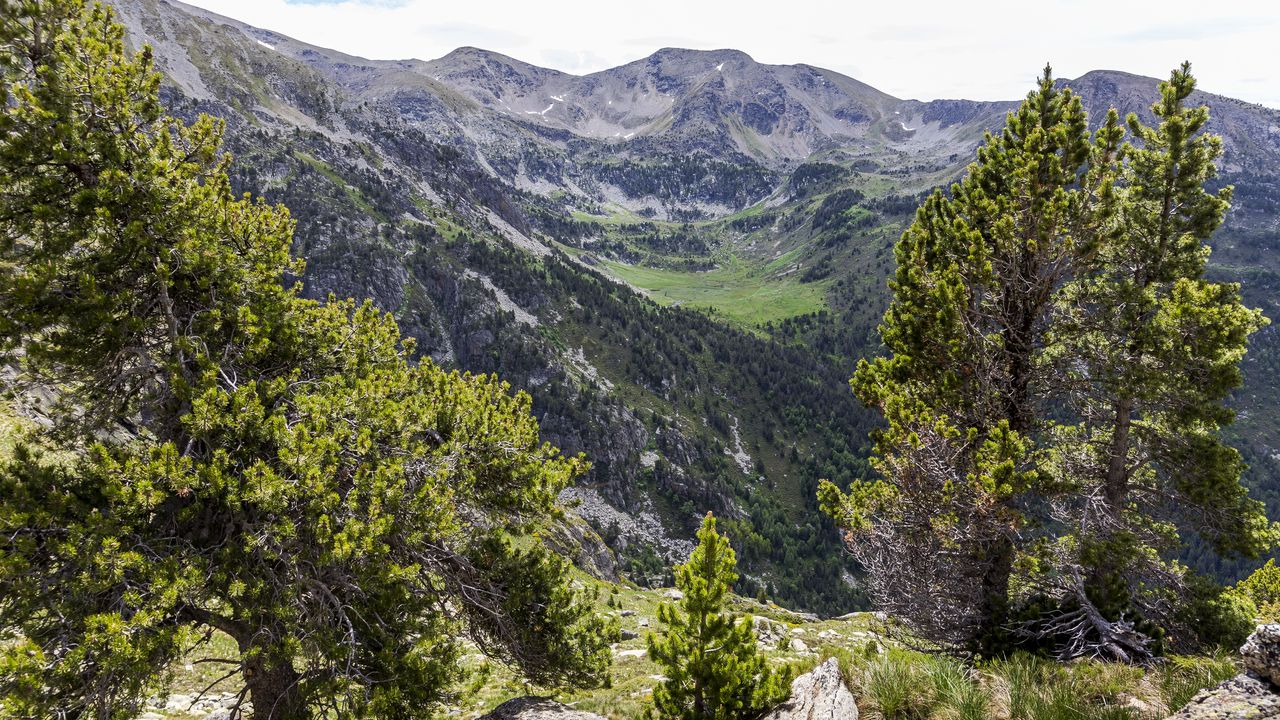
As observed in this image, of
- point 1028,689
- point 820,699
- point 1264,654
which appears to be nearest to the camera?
point 1264,654

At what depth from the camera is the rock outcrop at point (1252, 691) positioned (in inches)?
219

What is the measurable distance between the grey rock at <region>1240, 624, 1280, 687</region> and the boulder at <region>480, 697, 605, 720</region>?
10623 mm

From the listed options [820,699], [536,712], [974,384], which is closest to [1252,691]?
[820,699]

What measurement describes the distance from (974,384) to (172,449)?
15.8 m

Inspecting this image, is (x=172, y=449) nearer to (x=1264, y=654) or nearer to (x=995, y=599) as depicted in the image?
(x=1264, y=654)

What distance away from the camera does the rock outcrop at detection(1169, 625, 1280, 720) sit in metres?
5.56

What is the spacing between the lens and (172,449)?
26.5ft

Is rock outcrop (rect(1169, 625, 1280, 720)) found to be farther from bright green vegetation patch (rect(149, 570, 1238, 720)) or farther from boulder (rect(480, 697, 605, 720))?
boulder (rect(480, 697, 605, 720))

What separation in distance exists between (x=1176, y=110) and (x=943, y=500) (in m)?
11.2

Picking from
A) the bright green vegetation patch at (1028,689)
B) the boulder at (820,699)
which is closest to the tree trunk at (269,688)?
the boulder at (820,699)

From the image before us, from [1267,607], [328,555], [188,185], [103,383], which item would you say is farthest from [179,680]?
[1267,607]

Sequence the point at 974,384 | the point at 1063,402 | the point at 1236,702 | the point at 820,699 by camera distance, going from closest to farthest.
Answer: the point at 1236,702
the point at 820,699
the point at 974,384
the point at 1063,402

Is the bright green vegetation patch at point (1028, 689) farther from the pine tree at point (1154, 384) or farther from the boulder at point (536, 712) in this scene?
the boulder at point (536, 712)

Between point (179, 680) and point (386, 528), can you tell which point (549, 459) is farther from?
point (179, 680)
